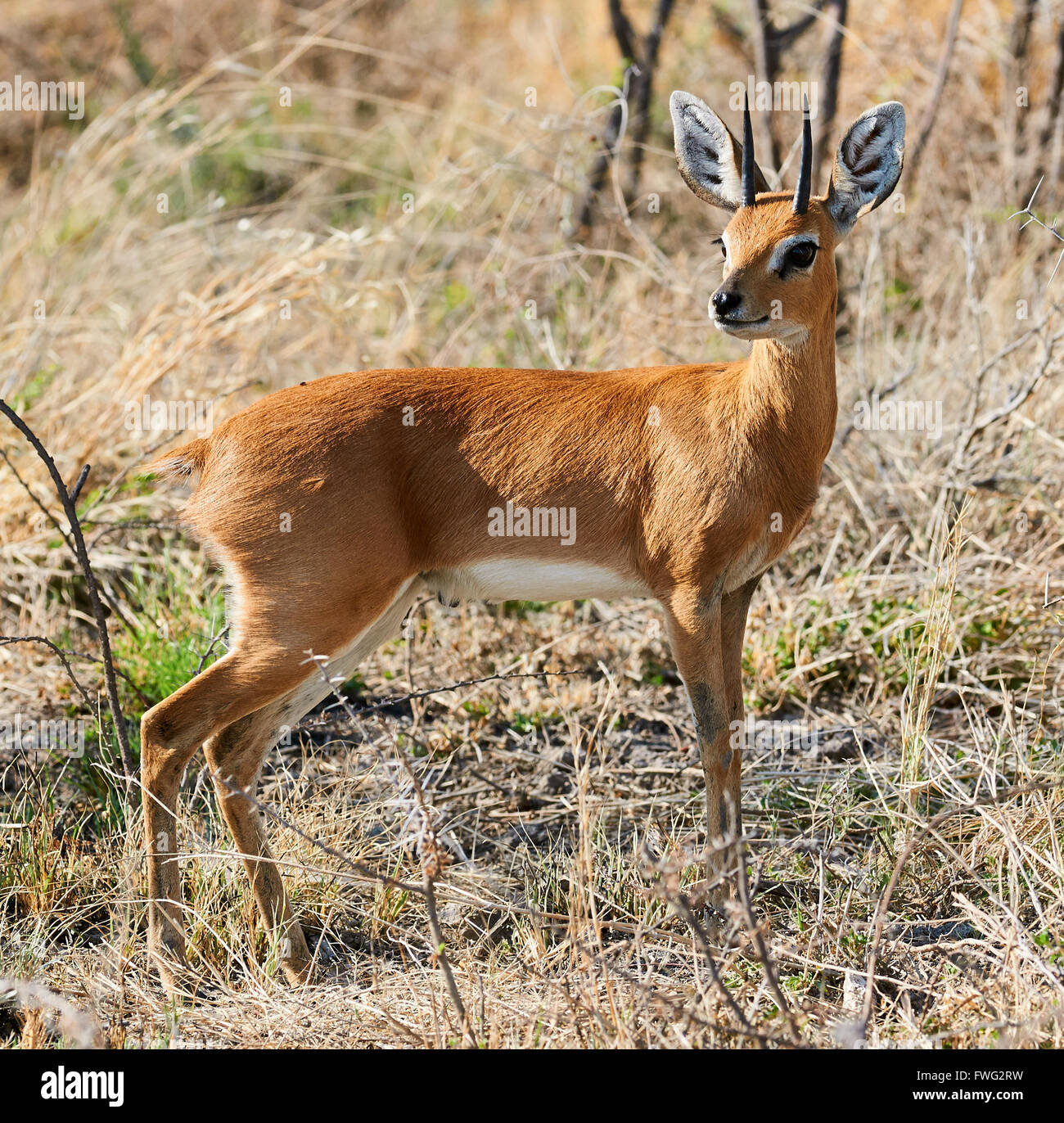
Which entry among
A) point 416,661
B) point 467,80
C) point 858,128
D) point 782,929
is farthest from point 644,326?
point 467,80

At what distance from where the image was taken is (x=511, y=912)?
4418mm

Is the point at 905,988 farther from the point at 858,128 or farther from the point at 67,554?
the point at 67,554

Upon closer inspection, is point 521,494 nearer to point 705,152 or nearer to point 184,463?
point 184,463

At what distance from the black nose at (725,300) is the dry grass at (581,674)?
4.83 ft

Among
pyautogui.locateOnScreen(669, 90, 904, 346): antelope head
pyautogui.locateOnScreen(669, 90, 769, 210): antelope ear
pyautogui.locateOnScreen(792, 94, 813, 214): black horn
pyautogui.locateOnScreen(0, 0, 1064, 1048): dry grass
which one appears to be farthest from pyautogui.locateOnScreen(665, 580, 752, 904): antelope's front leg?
pyautogui.locateOnScreen(669, 90, 769, 210): antelope ear

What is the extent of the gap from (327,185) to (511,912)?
8.36 meters

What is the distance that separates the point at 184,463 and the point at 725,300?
6.23 feet

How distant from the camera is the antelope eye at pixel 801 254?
4.06 m

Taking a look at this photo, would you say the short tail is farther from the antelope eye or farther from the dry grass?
the antelope eye

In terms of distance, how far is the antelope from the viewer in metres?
4.05

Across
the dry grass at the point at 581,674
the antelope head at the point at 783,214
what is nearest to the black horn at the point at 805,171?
the antelope head at the point at 783,214

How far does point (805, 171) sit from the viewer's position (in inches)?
156

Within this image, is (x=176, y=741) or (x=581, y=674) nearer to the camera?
(x=176, y=741)

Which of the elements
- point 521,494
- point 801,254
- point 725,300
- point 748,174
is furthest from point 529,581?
point 748,174
